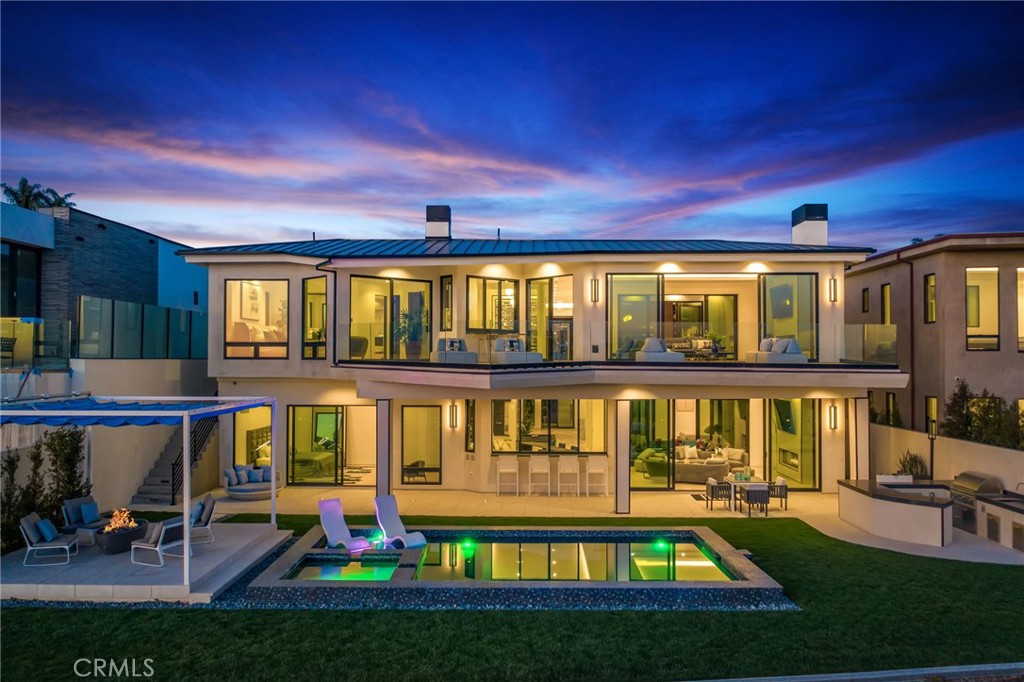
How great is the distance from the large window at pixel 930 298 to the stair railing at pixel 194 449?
21453mm

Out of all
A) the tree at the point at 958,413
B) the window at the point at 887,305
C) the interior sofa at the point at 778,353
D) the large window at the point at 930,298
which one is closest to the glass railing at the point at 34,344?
the interior sofa at the point at 778,353

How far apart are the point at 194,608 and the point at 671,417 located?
12779 millimetres

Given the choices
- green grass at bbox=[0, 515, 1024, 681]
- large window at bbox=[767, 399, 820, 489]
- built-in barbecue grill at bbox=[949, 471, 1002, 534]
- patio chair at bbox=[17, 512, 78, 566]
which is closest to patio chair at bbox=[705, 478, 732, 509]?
large window at bbox=[767, 399, 820, 489]

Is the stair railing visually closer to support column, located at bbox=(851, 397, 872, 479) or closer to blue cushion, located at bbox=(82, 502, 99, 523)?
blue cushion, located at bbox=(82, 502, 99, 523)

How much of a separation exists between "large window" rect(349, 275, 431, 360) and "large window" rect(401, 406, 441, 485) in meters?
2.37

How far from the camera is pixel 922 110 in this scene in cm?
1805

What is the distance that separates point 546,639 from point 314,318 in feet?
40.8

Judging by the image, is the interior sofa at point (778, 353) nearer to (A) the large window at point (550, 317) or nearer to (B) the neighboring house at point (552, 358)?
(B) the neighboring house at point (552, 358)

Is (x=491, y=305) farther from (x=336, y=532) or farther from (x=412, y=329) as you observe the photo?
(x=336, y=532)

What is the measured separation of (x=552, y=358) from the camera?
15422 mm

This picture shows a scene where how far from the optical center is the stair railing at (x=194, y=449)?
16312mm

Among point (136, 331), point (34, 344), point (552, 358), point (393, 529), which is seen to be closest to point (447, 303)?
point (552, 358)

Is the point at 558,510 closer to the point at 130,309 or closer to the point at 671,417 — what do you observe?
the point at 671,417

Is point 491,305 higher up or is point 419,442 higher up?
point 491,305
